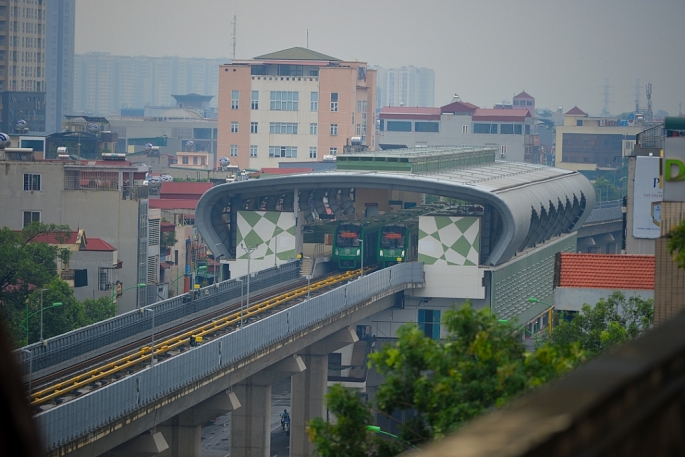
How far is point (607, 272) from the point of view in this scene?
44406 mm

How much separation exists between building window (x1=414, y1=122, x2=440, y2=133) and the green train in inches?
4547

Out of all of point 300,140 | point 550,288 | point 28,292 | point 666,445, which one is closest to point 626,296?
point 28,292

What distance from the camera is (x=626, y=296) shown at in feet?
137

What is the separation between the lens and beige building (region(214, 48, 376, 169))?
513 feet

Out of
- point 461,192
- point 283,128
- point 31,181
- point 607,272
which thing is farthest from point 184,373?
point 283,128

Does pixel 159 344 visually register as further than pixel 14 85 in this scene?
No

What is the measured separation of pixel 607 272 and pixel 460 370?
93.7ft

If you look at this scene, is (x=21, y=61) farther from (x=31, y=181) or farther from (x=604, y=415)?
(x=604, y=415)

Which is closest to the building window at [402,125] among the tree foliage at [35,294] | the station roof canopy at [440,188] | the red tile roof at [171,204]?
the red tile roof at [171,204]

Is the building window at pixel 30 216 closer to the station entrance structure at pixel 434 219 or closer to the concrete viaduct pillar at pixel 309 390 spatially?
the station entrance structure at pixel 434 219

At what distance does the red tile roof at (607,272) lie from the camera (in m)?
43.7

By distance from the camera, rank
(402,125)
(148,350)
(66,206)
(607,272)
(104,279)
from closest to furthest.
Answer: (148,350) → (607,272) → (104,279) → (66,206) → (402,125)

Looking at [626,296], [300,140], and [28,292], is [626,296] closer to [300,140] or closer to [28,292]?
[28,292]

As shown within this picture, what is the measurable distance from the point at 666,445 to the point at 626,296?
38.9 m
